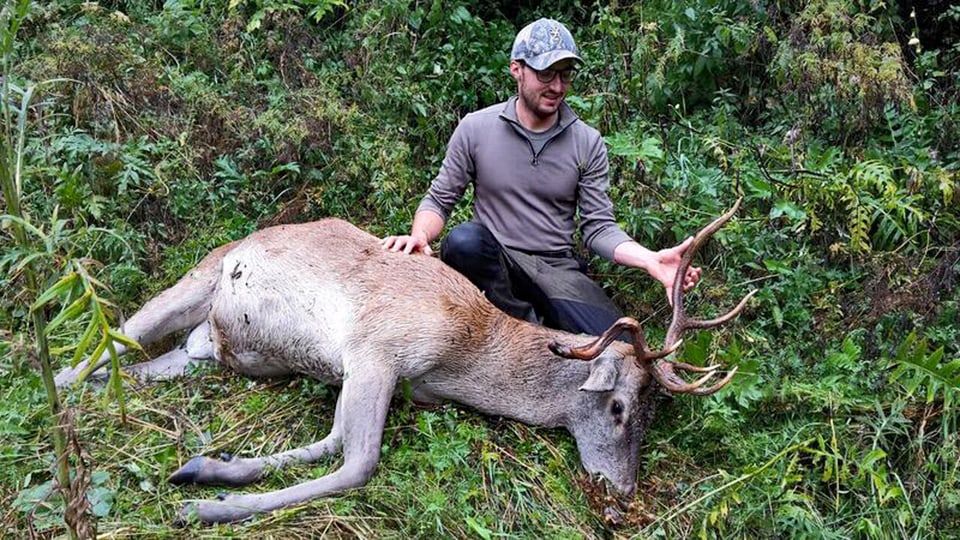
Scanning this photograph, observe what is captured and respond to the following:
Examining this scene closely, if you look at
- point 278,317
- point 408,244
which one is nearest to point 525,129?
point 408,244

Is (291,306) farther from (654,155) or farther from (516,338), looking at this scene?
(654,155)

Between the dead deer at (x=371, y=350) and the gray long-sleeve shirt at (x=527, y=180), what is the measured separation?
2.00ft

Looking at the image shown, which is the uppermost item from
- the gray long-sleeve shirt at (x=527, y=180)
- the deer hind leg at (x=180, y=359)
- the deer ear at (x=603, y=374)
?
the gray long-sleeve shirt at (x=527, y=180)

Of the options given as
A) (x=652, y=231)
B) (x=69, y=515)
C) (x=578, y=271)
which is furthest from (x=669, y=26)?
(x=69, y=515)

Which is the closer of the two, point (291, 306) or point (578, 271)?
point (291, 306)

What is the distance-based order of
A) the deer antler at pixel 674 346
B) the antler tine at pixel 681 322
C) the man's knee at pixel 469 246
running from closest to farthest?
1. the deer antler at pixel 674 346
2. the antler tine at pixel 681 322
3. the man's knee at pixel 469 246

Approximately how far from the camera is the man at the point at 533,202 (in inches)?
237

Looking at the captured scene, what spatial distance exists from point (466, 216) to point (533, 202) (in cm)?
97

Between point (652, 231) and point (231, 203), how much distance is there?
2.94 metres

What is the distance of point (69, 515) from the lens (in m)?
3.58

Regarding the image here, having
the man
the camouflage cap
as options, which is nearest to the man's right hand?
the man

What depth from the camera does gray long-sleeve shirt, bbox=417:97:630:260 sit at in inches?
245

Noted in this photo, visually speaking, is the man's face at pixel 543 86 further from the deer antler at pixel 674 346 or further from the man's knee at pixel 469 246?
the deer antler at pixel 674 346


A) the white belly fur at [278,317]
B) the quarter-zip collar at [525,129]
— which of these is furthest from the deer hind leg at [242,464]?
the quarter-zip collar at [525,129]
